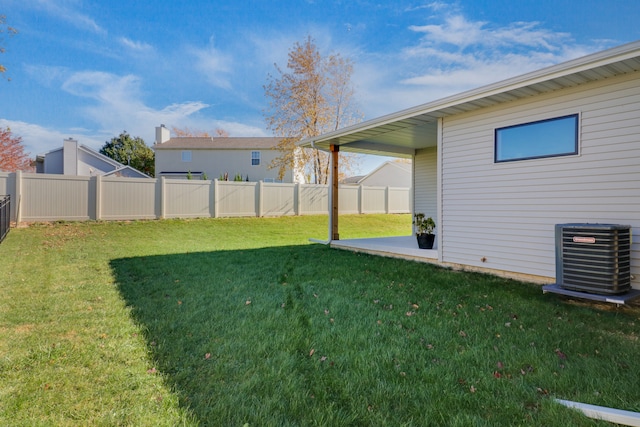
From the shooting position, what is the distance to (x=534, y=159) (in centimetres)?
494

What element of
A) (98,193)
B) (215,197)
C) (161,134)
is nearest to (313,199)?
(215,197)

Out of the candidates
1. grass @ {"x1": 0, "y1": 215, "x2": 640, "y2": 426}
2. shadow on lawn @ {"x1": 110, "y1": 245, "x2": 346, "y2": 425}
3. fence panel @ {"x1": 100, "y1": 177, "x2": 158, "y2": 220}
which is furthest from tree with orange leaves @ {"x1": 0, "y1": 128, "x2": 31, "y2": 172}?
grass @ {"x1": 0, "y1": 215, "x2": 640, "y2": 426}

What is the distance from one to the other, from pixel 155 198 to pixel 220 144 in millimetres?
11381

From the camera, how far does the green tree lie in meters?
32.5

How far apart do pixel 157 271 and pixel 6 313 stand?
2.30m

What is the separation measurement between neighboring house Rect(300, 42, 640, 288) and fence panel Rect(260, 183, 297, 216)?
9301 millimetres

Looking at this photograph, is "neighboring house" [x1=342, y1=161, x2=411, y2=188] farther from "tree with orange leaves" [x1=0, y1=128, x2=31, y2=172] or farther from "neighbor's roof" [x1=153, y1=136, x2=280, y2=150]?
"tree with orange leaves" [x1=0, y1=128, x2=31, y2=172]

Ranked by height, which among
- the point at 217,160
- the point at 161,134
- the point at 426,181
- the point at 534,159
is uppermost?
the point at 161,134

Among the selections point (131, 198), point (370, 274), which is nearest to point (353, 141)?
point (370, 274)

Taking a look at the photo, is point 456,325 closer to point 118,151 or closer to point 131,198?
point 131,198

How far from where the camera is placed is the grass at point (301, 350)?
1928mm

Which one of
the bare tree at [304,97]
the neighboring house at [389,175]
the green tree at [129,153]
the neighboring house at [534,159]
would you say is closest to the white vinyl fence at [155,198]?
the bare tree at [304,97]

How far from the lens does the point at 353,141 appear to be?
8562 mm

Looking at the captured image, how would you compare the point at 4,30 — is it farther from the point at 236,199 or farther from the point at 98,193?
the point at 236,199
